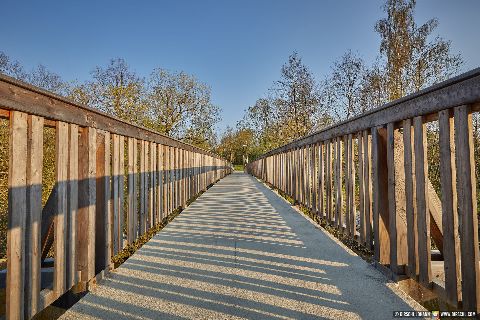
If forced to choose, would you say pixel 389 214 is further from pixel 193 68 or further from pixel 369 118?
pixel 193 68

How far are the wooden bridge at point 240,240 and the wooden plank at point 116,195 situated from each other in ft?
0.04

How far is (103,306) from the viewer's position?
5.65 ft

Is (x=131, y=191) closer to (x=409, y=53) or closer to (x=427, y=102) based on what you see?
(x=427, y=102)

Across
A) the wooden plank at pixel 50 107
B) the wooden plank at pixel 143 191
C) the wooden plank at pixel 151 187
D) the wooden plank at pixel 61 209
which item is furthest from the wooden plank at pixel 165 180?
the wooden plank at pixel 61 209

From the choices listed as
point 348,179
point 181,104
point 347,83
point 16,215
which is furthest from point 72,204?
point 181,104

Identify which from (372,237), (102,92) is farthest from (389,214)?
(102,92)

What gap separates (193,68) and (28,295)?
2194 centimetres

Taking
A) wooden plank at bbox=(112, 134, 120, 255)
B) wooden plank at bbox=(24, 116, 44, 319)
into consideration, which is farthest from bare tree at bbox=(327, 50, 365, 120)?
wooden plank at bbox=(24, 116, 44, 319)

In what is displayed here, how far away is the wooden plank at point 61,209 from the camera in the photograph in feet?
5.48

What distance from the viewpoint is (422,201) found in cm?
176

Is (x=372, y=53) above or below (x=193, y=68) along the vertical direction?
below

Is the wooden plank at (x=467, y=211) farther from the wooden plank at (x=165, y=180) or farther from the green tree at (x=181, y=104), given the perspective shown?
the green tree at (x=181, y=104)

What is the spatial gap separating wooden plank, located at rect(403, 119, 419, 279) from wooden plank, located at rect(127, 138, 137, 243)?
2309 mm

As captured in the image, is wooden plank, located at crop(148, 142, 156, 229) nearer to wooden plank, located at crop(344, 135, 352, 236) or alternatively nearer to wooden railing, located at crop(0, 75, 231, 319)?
wooden railing, located at crop(0, 75, 231, 319)
